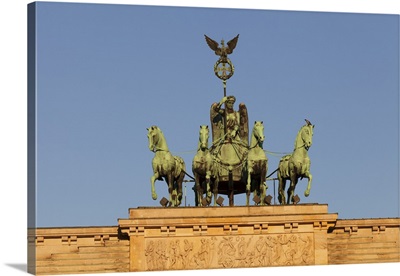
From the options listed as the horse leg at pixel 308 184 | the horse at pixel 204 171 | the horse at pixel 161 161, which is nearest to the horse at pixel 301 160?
the horse leg at pixel 308 184

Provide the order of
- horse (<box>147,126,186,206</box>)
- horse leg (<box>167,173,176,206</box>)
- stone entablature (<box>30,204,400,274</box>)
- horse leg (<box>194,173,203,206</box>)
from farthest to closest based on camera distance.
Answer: horse leg (<box>194,173,203,206</box>)
horse leg (<box>167,173,176,206</box>)
horse (<box>147,126,186,206</box>)
stone entablature (<box>30,204,400,274</box>)

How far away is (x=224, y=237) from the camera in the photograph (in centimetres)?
2675

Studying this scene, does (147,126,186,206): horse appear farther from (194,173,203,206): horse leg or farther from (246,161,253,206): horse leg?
(246,161,253,206): horse leg

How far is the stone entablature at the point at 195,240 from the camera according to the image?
26500 mm

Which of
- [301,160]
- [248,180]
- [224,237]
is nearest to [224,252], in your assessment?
[224,237]

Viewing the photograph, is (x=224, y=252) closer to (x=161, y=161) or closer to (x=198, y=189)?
(x=198, y=189)

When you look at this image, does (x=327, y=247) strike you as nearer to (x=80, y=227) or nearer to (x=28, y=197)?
(x=80, y=227)

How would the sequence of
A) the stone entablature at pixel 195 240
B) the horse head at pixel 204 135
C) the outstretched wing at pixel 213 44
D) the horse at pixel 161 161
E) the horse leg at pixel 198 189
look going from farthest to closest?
the outstretched wing at pixel 213 44 < the horse leg at pixel 198 189 < the horse at pixel 161 161 < the horse head at pixel 204 135 < the stone entablature at pixel 195 240

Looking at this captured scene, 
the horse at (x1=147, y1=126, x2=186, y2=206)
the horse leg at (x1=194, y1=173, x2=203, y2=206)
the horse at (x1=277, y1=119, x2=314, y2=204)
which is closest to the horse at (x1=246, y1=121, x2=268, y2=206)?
the horse at (x1=277, y1=119, x2=314, y2=204)

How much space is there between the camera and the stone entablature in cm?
2650

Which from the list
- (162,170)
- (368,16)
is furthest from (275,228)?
(368,16)

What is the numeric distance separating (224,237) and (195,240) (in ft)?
1.94

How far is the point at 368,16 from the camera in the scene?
26.1 meters

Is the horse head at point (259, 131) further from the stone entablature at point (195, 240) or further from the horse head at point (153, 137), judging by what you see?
the horse head at point (153, 137)
